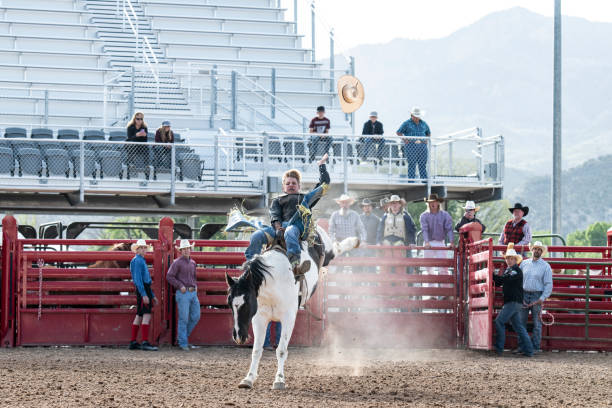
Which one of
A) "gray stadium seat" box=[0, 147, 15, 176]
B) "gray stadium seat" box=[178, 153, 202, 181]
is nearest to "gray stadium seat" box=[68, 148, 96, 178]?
"gray stadium seat" box=[0, 147, 15, 176]

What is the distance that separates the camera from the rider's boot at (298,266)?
10773 mm

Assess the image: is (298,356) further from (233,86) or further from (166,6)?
(166,6)

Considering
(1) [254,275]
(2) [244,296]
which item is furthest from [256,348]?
(1) [254,275]

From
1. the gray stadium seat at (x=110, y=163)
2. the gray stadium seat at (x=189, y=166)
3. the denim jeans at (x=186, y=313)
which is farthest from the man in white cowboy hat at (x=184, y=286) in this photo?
the gray stadium seat at (x=189, y=166)

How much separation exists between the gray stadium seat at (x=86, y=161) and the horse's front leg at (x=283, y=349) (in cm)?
1162

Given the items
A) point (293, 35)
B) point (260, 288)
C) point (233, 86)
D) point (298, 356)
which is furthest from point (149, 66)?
point (260, 288)

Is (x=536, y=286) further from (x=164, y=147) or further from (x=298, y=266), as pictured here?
(x=164, y=147)

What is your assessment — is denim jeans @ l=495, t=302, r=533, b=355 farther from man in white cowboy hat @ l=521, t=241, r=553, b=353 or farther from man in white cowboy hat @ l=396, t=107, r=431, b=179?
man in white cowboy hat @ l=396, t=107, r=431, b=179

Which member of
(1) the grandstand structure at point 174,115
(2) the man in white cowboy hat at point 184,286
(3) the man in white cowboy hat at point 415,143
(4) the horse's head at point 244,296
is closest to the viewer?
(4) the horse's head at point 244,296

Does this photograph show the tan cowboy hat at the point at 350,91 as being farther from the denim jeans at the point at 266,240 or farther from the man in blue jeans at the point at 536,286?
the denim jeans at the point at 266,240

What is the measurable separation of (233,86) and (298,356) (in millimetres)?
13355

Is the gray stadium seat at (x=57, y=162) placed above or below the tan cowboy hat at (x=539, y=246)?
above

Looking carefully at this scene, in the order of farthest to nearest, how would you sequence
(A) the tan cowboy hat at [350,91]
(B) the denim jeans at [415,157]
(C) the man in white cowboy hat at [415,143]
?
1. (A) the tan cowboy hat at [350,91]
2. (B) the denim jeans at [415,157]
3. (C) the man in white cowboy hat at [415,143]

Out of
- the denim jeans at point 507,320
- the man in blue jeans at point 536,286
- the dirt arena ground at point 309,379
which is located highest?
the man in blue jeans at point 536,286
